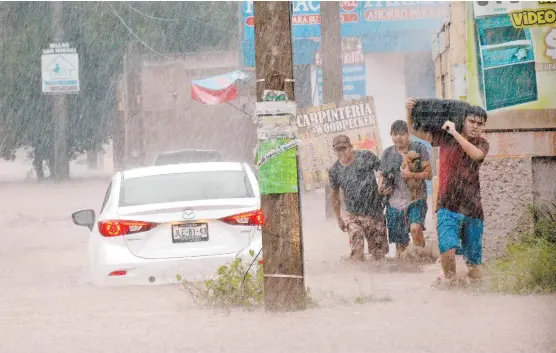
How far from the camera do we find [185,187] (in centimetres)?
1154

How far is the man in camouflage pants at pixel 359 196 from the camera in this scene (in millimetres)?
13156

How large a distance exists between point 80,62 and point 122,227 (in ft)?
130

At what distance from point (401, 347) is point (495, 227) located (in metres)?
4.38

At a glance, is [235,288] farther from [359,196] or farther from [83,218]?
[359,196]

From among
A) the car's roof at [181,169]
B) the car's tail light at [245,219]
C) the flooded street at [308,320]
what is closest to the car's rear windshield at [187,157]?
the flooded street at [308,320]

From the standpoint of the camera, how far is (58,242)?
2008 cm

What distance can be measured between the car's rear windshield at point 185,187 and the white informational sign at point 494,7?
9.98 feet

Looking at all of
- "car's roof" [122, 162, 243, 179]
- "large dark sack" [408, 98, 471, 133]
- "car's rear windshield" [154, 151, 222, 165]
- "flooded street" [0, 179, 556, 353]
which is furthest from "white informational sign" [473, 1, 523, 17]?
"car's rear windshield" [154, 151, 222, 165]

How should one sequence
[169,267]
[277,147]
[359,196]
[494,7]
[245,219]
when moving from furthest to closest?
[359,196], [494,7], [245,219], [169,267], [277,147]

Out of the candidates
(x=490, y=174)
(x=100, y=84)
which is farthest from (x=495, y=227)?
(x=100, y=84)

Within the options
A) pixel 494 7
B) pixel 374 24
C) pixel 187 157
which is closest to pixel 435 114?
pixel 494 7

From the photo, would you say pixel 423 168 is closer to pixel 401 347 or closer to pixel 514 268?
pixel 514 268

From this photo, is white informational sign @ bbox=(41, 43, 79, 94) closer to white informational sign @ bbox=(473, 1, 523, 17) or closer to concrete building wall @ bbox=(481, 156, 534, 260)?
white informational sign @ bbox=(473, 1, 523, 17)

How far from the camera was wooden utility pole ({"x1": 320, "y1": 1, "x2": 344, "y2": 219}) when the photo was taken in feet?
68.2
